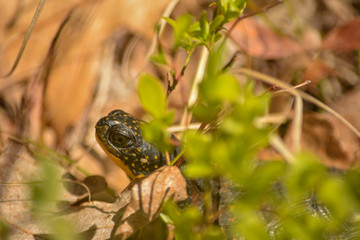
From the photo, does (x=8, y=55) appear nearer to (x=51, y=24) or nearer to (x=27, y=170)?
(x=51, y=24)

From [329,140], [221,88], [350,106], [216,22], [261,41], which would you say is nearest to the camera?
[221,88]

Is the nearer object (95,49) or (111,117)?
(111,117)

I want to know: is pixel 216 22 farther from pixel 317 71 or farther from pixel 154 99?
pixel 317 71

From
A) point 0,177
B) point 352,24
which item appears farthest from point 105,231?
point 352,24

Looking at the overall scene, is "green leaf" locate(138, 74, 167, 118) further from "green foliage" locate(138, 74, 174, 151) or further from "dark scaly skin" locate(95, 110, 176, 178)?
"dark scaly skin" locate(95, 110, 176, 178)

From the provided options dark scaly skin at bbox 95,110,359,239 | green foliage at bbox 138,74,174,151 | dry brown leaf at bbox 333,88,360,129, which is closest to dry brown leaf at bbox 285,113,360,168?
dry brown leaf at bbox 333,88,360,129

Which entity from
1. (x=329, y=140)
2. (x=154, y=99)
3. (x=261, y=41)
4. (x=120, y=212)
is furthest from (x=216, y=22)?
→ (x=261, y=41)

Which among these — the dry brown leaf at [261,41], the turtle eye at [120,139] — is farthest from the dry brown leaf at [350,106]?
the turtle eye at [120,139]

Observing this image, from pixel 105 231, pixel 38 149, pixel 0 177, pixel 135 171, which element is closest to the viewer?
pixel 105 231
